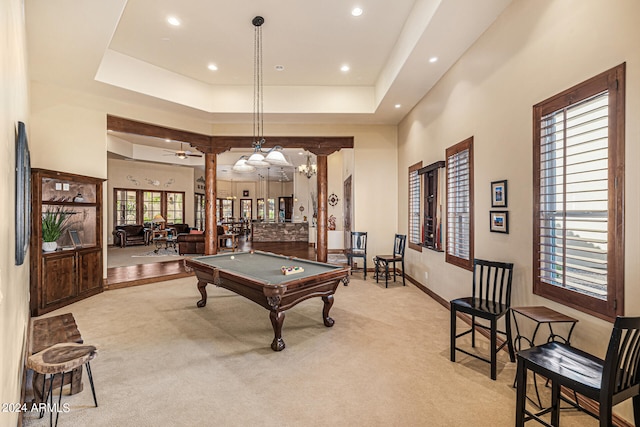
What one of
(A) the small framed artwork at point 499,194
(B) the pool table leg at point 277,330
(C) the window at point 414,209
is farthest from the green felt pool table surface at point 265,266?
(C) the window at point 414,209

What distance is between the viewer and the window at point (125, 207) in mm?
11891

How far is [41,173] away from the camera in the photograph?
437 centimetres

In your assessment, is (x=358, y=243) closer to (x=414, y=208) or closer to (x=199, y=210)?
(x=414, y=208)

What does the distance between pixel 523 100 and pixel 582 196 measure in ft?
3.96

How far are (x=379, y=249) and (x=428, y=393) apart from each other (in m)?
4.80

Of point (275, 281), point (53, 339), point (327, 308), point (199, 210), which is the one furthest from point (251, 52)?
point (199, 210)

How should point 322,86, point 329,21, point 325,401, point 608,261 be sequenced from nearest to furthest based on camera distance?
point 608,261 → point 325,401 → point 329,21 → point 322,86

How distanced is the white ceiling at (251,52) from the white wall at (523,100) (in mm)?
431

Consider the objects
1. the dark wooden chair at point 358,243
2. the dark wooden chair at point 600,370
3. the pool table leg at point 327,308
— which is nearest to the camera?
the dark wooden chair at point 600,370

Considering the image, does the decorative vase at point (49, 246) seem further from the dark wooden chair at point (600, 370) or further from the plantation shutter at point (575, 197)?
the plantation shutter at point (575, 197)

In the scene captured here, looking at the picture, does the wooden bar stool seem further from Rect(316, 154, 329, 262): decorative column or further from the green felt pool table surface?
Rect(316, 154, 329, 262): decorative column

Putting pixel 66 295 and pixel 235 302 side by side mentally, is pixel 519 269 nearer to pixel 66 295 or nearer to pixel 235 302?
pixel 235 302

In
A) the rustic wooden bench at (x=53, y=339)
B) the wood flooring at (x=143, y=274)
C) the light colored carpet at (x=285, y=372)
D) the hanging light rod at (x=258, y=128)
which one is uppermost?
the hanging light rod at (x=258, y=128)

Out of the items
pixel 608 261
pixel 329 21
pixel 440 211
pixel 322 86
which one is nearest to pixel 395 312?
pixel 440 211
